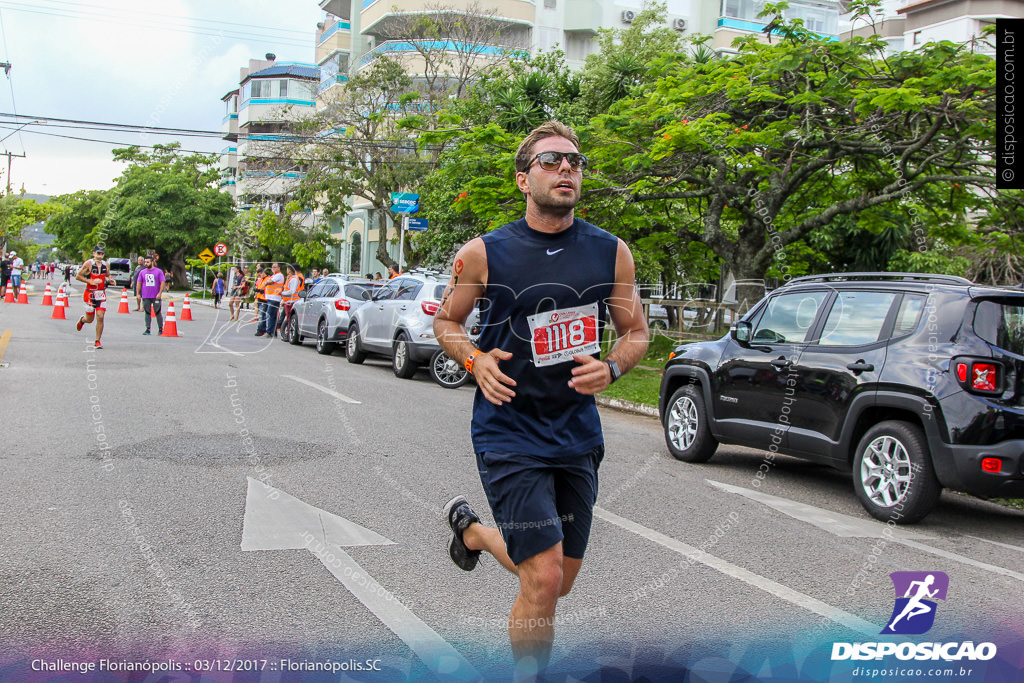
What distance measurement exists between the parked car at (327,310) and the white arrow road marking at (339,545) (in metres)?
12.1

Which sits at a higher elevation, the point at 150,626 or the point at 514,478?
the point at 514,478

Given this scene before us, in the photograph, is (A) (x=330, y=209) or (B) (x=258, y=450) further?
(A) (x=330, y=209)

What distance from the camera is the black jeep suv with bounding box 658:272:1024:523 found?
21.4 ft

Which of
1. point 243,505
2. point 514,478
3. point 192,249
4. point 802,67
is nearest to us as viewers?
point 514,478

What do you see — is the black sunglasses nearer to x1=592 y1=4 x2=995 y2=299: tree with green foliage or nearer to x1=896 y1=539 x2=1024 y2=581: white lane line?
x1=896 y1=539 x2=1024 y2=581: white lane line

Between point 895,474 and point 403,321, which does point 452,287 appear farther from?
point 403,321

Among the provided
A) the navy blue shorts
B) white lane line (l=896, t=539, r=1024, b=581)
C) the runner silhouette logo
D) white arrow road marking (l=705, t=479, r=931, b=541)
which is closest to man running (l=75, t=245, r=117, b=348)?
white arrow road marking (l=705, t=479, r=931, b=541)

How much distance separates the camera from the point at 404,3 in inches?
1756

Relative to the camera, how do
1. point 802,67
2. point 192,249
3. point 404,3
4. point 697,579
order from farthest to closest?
point 192,249, point 404,3, point 802,67, point 697,579

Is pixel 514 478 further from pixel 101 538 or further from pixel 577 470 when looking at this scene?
pixel 101 538

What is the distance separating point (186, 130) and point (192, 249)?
41.1 m

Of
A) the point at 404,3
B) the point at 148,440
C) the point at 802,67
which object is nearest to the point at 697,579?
the point at 148,440

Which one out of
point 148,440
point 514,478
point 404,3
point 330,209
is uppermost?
point 404,3

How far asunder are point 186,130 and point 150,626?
29.7 m
